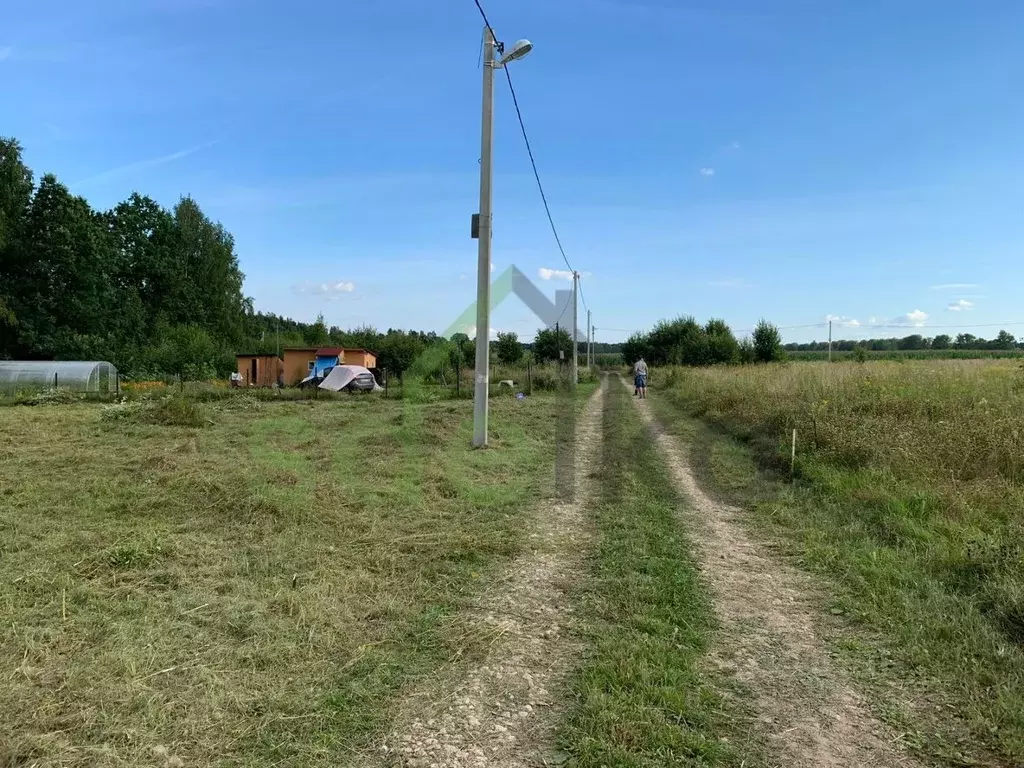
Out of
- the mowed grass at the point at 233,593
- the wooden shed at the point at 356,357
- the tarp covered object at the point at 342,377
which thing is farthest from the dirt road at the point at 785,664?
the wooden shed at the point at 356,357

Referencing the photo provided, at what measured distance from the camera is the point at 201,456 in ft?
28.3

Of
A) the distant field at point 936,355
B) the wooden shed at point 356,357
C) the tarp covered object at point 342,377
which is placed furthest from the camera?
the wooden shed at point 356,357

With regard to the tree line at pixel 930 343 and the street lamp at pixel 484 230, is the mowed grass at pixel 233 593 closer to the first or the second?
the street lamp at pixel 484 230

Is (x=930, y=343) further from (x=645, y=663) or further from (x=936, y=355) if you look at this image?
(x=645, y=663)

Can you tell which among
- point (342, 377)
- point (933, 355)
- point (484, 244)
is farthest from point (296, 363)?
point (933, 355)

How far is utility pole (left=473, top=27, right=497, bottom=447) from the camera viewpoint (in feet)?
31.6

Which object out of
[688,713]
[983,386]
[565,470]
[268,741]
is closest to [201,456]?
[565,470]

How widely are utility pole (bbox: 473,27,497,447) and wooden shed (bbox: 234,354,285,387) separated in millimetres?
28210

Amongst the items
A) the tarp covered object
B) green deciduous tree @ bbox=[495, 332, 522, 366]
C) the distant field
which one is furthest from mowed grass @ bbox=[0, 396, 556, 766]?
green deciduous tree @ bbox=[495, 332, 522, 366]

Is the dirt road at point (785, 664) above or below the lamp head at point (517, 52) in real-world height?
below

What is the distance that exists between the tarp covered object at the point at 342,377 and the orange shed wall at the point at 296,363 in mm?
8876

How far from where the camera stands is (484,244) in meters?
9.69

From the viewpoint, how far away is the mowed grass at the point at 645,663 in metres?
2.34

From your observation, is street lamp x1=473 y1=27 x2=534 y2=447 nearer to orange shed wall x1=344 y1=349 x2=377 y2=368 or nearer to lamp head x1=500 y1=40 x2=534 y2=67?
lamp head x1=500 y1=40 x2=534 y2=67
